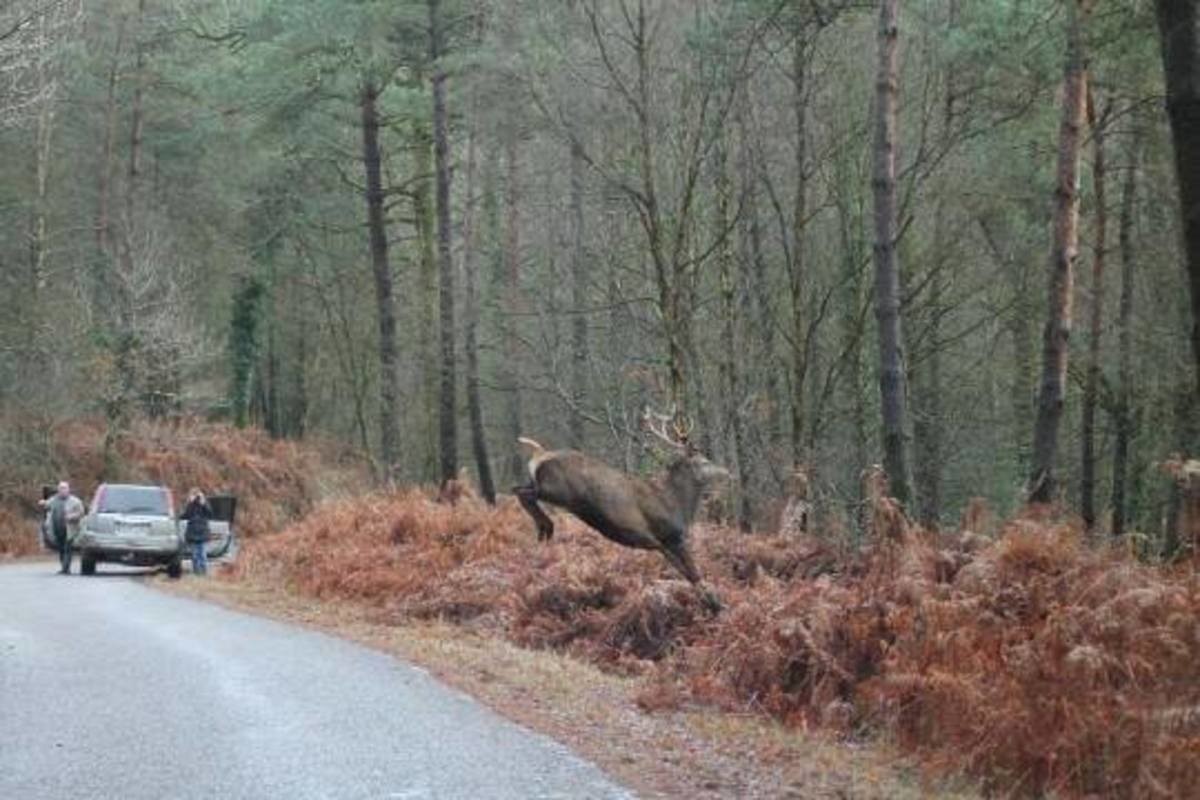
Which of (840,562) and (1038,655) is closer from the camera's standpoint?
(1038,655)

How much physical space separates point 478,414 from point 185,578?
9.34 m

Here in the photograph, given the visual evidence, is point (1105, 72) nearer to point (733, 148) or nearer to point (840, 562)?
point (733, 148)

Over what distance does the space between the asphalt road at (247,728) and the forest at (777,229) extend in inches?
266

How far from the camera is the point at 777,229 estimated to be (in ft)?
98.4

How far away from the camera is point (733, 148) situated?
93.6 ft

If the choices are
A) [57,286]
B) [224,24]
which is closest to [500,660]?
[224,24]

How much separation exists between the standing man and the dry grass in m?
12.6

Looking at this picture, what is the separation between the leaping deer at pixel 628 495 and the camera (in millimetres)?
13062

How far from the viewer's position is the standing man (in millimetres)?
30425

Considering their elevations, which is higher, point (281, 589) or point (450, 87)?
point (450, 87)

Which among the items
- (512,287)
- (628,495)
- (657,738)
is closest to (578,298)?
(512,287)

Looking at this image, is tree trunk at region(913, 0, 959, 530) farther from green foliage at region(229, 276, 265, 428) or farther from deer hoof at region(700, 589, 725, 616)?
green foliage at region(229, 276, 265, 428)

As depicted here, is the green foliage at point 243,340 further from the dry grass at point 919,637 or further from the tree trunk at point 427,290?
the dry grass at point 919,637

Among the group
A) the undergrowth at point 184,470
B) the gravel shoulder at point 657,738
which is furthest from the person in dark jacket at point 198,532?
the gravel shoulder at point 657,738
